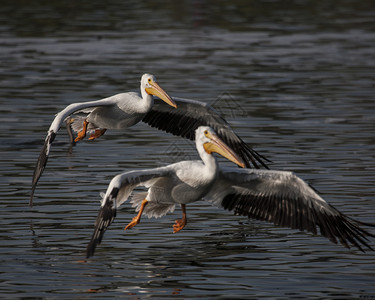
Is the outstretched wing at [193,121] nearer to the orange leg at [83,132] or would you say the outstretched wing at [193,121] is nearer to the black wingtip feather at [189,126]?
the black wingtip feather at [189,126]

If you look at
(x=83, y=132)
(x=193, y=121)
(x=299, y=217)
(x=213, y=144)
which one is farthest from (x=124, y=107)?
(x=299, y=217)

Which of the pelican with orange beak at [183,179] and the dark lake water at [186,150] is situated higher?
the pelican with orange beak at [183,179]

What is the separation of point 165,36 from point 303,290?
28173 mm

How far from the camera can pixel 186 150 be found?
1688 centimetres

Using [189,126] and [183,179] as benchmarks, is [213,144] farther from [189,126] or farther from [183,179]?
[189,126]

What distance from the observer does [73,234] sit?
40.3ft

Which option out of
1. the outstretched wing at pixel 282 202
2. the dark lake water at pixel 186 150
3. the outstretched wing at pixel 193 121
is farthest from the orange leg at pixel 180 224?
the outstretched wing at pixel 193 121

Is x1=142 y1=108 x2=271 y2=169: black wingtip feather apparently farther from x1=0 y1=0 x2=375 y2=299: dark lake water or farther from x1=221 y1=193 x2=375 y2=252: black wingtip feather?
x1=221 y1=193 x2=375 y2=252: black wingtip feather

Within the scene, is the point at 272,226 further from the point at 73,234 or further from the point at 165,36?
the point at 165,36

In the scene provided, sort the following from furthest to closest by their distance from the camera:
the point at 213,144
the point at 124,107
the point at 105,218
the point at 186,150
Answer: the point at 186,150 → the point at 124,107 → the point at 213,144 → the point at 105,218

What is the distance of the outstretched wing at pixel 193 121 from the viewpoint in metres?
14.1

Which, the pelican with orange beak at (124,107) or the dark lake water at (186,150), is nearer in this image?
the dark lake water at (186,150)

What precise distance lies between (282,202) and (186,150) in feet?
17.2

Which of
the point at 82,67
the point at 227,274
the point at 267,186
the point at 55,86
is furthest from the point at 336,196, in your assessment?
the point at 82,67
